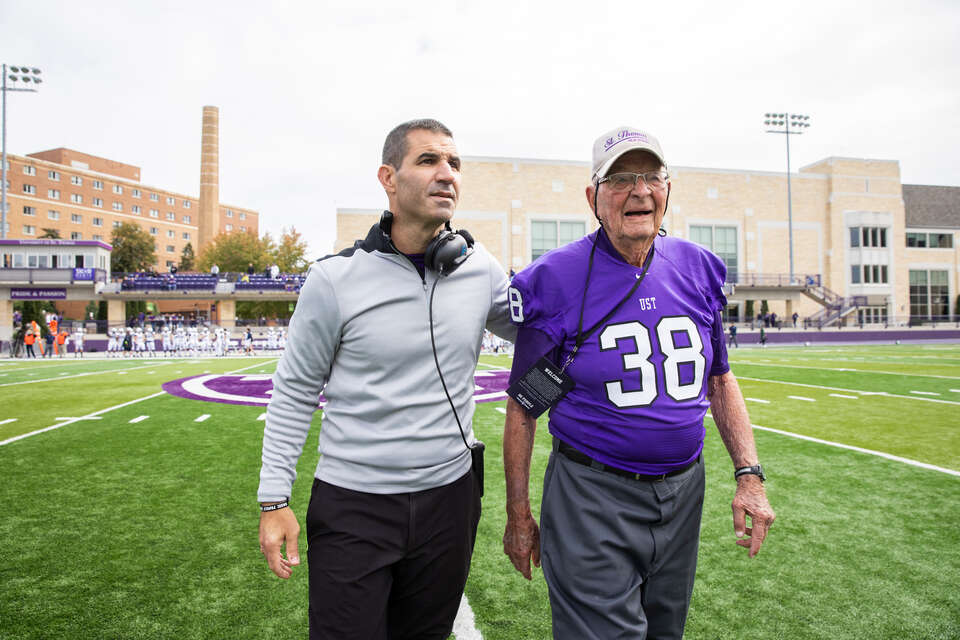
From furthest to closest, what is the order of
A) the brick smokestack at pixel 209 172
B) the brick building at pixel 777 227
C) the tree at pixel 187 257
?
the tree at pixel 187 257 < the brick smokestack at pixel 209 172 < the brick building at pixel 777 227

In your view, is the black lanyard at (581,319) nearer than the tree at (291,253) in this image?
Yes

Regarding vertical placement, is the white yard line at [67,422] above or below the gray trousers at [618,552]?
below

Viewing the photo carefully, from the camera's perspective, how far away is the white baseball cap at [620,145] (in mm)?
1914

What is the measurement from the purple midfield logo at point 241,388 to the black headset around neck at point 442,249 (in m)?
6.88

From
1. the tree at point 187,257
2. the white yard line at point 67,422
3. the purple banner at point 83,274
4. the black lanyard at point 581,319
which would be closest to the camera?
the black lanyard at point 581,319

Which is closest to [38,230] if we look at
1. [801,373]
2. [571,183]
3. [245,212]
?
[245,212]

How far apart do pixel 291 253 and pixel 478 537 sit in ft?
183

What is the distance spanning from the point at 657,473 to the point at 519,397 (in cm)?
51

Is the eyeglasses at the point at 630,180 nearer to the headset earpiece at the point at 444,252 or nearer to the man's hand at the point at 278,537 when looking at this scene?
the headset earpiece at the point at 444,252

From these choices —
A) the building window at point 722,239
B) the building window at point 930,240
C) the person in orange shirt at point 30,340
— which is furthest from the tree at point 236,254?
the building window at point 930,240

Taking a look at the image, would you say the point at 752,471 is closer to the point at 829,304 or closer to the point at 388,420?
the point at 388,420

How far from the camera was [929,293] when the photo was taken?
50375 millimetres

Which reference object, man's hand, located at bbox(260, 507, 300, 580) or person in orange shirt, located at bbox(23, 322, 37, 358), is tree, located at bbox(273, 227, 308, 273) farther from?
man's hand, located at bbox(260, 507, 300, 580)

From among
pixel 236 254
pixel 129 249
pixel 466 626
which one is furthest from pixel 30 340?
pixel 129 249
